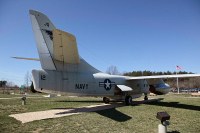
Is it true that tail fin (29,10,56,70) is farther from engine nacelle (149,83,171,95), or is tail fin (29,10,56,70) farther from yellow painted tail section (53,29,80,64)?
engine nacelle (149,83,171,95)

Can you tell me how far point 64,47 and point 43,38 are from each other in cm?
257

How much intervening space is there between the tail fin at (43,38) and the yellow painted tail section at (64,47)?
70cm

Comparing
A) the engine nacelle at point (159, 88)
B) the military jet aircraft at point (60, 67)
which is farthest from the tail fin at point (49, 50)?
the engine nacelle at point (159, 88)

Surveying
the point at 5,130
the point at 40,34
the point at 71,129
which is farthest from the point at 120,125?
the point at 40,34

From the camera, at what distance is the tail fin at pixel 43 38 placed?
51.9 ft

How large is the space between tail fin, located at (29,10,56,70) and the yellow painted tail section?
0.70 m

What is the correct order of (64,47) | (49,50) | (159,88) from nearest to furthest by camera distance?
(64,47) < (49,50) < (159,88)

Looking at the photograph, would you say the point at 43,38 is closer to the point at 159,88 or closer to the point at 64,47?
the point at 64,47

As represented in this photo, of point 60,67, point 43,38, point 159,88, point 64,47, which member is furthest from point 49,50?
point 159,88

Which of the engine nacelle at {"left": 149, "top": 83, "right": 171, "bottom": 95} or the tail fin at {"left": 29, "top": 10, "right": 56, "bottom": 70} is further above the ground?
the tail fin at {"left": 29, "top": 10, "right": 56, "bottom": 70}

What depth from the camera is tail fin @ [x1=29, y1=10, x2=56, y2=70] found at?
15.8 meters

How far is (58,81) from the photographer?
1611 centimetres

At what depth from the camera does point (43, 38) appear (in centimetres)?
1630

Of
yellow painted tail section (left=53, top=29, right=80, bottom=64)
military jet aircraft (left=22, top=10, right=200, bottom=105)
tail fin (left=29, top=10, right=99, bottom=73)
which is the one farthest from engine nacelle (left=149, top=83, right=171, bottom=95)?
yellow painted tail section (left=53, top=29, right=80, bottom=64)
